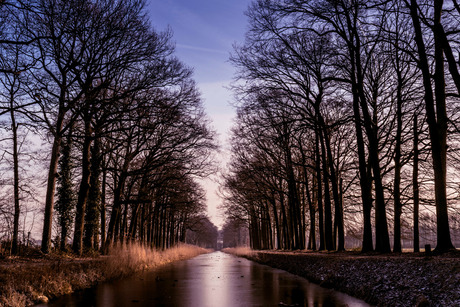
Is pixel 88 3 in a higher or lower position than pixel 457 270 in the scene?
higher

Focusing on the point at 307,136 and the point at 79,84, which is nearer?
the point at 79,84

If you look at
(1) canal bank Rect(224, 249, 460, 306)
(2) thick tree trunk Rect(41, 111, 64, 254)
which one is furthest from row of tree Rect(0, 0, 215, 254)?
(1) canal bank Rect(224, 249, 460, 306)

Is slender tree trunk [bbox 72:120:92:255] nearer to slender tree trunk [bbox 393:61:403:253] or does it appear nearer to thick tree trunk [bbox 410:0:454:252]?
thick tree trunk [bbox 410:0:454:252]

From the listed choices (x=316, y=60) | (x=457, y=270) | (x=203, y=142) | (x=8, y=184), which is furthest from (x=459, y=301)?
(x=8, y=184)

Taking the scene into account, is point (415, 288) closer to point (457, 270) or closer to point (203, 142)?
point (457, 270)

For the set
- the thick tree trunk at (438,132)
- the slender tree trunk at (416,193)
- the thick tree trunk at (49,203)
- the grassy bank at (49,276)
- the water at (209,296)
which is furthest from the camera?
the slender tree trunk at (416,193)

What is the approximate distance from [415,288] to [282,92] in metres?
15.9

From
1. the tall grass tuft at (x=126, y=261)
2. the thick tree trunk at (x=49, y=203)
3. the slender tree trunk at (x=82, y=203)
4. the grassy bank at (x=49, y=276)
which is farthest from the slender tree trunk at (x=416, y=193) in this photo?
the thick tree trunk at (x=49, y=203)

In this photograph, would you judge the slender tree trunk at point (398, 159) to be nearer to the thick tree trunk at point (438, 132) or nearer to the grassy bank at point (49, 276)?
the thick tree trunk at point (438, 132)

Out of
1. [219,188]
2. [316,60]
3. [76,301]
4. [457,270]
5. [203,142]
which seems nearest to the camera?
[457,270]

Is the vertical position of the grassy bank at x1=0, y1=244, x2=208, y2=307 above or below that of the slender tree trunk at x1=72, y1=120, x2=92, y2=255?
below

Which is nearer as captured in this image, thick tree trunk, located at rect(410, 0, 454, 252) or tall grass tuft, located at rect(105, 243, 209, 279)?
thick tree trunk, located at rect(410, 0, 454, 252)

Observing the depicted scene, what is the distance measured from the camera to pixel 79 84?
17.7m

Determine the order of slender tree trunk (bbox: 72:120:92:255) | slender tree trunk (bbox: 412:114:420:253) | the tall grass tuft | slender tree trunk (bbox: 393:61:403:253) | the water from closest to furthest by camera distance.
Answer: the water, the tall grass tuft, slender tree trunk (bbox: 72:120:92:255), slender tree trunk (bbox: 393:61:403:253), slender tree trunk (bbox: 412:114:420:253)
